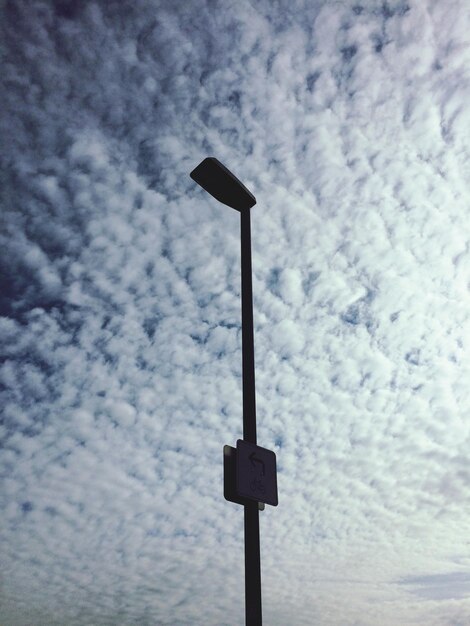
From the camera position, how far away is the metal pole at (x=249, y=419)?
4352mm

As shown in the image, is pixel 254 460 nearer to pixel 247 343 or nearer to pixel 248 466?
pixel 248 466

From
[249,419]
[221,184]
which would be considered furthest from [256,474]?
[221,184]

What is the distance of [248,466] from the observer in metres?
4.74

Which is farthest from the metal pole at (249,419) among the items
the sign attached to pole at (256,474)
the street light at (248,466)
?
the sign attached to pole at (256,474)

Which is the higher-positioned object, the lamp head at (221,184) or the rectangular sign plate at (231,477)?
the lamp head at (221,184)

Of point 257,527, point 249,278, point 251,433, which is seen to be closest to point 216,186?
point 249,278

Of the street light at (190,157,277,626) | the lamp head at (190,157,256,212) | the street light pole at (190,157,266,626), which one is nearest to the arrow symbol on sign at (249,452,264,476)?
the street light at (190,157,277,626)

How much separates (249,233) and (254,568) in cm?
363

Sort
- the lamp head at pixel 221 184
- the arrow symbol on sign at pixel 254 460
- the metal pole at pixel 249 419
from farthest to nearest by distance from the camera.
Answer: the lamp head at pixel 221 184, the arrow symbol on sign at pixel 254 460, the metal pole at pixel 249 419

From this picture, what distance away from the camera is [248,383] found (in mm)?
5227

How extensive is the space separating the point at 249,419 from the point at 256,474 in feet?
1.71

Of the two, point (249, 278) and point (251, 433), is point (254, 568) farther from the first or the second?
point (249, 278)

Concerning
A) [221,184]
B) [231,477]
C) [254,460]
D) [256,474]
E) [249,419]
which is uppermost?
[221,184]

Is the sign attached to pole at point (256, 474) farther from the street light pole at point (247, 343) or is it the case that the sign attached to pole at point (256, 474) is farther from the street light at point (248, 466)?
the street light pole at point (247, 343)
